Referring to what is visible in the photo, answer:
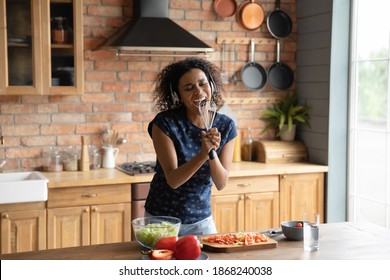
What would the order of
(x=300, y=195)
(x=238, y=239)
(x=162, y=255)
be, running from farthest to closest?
(x=300, y=195) → (x=238, y=239) → (x=162, y=255)

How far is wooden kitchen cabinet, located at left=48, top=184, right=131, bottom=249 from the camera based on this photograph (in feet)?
13.6

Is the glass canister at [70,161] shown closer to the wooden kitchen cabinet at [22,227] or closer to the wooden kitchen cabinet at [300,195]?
the wooden kitchen cabinet at [22,227]

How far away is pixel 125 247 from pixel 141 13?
236cm

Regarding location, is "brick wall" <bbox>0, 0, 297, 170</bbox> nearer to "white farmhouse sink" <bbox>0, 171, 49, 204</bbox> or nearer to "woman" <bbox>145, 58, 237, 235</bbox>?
"white farmhouse sink" <bbox>0, 171, 49, 204</bbox>

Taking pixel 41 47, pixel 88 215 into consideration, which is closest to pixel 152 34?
pixel 41 47

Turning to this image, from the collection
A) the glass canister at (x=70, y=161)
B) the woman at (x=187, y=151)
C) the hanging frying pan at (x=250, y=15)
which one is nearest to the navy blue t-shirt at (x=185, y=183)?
the woman at (x=187, y=151)

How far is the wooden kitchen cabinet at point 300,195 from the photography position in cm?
479

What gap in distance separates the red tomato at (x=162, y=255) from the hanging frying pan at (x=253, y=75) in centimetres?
299

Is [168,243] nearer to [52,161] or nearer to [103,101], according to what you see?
[52,161]

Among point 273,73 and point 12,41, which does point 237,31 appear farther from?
point 12,41

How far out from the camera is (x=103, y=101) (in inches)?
187

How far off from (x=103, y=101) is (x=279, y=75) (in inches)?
60.8

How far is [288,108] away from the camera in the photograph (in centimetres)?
521

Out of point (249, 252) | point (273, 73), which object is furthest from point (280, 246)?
point (273, 73)
